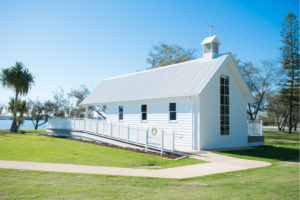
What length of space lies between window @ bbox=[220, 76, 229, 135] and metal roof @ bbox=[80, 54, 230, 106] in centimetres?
171

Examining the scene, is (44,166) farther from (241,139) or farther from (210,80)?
(241,139)

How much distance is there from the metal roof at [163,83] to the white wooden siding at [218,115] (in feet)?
2.82

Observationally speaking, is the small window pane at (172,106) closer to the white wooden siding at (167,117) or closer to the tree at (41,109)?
the white wooden siding at (167,117)

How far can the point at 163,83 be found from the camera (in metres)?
20.3

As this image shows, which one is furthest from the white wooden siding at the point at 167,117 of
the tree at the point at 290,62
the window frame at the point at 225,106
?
the tree at the point at 290,62

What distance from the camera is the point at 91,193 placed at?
616 cm

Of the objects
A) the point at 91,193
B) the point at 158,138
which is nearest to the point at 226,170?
the point at 158,138

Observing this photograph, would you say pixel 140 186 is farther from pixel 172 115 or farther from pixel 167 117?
pixel 167 117

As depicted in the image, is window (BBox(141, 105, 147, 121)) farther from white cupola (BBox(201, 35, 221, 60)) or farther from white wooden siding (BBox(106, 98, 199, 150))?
white cupola (BBox(201, 35, 221, 60))

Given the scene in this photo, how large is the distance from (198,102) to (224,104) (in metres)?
2.96

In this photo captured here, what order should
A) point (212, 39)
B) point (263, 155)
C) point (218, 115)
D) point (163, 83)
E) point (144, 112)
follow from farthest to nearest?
point (144, 112) < point (163, 83) < point (212, 39) < point (218, 115) < point (263, 155)

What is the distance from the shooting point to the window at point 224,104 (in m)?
17.8

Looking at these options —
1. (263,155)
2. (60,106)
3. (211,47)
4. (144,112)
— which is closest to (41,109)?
(60,106)

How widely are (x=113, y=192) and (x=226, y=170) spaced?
543 cm
